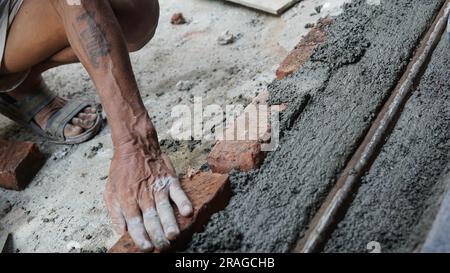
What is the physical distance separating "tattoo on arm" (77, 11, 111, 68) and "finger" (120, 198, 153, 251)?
2.07 ft

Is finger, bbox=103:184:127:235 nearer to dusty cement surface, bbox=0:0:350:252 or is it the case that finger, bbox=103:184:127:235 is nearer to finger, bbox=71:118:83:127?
dusty cement surface, bbox=0:0:350:252

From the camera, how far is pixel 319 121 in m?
2.21

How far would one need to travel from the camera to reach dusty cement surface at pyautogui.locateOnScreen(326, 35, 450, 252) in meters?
1.74

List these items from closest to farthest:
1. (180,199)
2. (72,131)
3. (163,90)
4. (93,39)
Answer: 1. (180,199)
2. (93,39)
3. (72,131)
4. (163,90)

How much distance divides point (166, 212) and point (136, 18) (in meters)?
1.32

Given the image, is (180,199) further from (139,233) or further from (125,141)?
(125,141)

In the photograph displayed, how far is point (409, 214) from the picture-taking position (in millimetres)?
1796

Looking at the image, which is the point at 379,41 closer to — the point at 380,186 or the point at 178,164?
the point at 380,186

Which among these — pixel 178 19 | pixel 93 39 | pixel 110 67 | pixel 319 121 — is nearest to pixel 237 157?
pixel 319 121

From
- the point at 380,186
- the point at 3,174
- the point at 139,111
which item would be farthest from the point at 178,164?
the point at 380,186

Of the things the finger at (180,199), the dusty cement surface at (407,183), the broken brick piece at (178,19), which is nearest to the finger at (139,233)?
the finger at (180,199)

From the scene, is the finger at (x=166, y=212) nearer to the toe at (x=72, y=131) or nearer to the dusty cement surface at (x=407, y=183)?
the dusty cement surface at (x=407, y=183)
